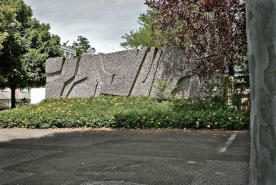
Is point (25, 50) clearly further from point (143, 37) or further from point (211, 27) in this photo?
point (211, 27)

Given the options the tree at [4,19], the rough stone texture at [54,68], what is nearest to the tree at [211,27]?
the rough stone texture at [54,68]

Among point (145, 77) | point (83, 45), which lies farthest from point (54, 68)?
point (83, 45)

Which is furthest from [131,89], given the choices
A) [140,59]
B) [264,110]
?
[264,110]

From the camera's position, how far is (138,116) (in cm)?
1016

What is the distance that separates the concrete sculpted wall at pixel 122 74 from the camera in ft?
43.1

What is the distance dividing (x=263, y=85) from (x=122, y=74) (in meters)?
14.2

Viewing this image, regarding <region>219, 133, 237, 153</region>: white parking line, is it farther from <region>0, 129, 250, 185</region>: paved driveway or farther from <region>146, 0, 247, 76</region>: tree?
<region>146, 0, 247, 76</region>: tree

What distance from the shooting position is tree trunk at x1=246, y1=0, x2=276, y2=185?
51.4 inches

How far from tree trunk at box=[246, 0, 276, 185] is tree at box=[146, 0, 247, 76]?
8.90 meters

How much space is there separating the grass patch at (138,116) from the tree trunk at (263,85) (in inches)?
307

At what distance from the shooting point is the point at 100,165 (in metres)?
5.02

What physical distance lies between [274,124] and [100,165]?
13.3ft

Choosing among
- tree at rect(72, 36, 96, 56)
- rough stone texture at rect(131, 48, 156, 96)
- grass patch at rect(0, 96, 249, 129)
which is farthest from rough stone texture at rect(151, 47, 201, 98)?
tree at rect(72, 36, 96, 56)

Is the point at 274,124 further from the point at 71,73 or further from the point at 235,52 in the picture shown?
the point at 71,73
